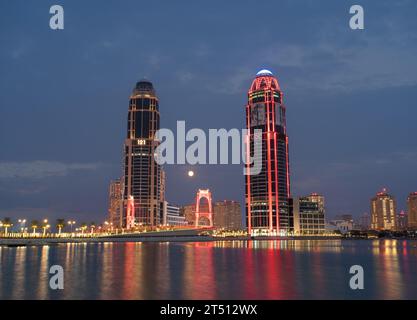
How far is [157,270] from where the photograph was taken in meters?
58.2

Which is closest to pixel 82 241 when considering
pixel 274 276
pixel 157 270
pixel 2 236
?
pixel 2 236

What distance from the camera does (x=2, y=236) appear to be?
178750mm

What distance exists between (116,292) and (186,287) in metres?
7.04
